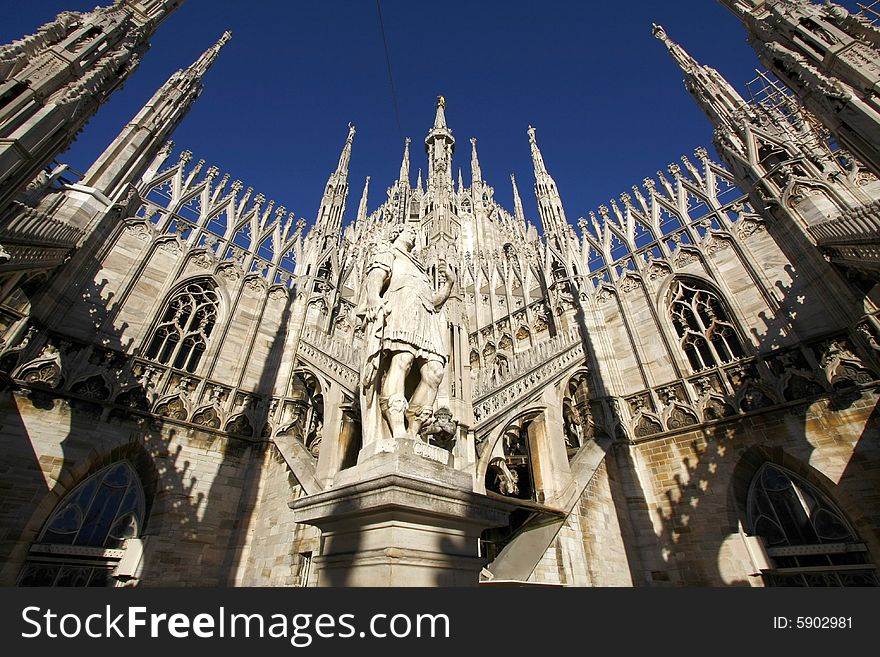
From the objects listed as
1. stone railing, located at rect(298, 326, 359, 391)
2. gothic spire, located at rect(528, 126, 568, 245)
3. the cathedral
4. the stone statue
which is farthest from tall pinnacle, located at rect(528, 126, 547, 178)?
the stone statue

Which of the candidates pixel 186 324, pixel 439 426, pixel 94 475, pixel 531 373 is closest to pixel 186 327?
pixel 186 324

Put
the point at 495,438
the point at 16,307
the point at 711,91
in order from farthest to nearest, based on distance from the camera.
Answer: the point at 711,91, the point at 495,438, the point at 16,307

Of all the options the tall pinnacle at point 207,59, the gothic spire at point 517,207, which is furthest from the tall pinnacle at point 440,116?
the tall pinnacle at point 207,59

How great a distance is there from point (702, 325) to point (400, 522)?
12.8 m

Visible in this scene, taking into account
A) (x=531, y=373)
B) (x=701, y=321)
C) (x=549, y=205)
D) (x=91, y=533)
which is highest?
(x=549, y=205)

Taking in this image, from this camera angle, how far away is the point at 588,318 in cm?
1463

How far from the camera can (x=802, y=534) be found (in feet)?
31.7

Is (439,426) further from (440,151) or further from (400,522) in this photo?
(440,151)

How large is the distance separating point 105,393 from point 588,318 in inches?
600

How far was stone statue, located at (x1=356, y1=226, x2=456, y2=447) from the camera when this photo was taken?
4621 mm

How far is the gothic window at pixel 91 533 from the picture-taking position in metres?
9.48

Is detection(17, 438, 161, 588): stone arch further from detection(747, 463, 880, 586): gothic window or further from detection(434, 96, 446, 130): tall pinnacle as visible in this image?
detection(434, 96, 446, 130): tall pinnacle

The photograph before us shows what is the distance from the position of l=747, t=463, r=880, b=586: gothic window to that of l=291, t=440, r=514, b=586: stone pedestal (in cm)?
994

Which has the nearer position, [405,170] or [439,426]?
[439,426]
